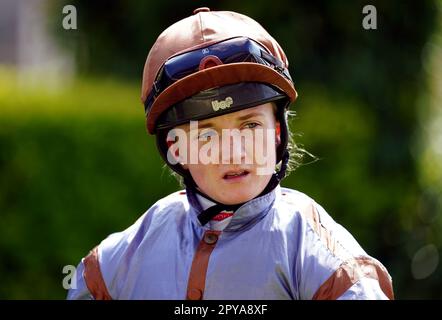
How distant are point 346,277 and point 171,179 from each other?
134 inches

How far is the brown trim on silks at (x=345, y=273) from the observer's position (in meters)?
2.61

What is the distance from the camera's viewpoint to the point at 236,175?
111 inches

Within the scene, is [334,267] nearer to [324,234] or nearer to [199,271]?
[324,234]

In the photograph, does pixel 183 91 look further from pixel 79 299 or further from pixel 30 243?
pixel 30 243

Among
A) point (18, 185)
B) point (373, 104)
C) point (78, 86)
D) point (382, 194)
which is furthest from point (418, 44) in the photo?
point (18, 185)

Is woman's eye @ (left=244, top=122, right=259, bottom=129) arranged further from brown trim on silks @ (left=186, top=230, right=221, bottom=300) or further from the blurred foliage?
the blurred foliage

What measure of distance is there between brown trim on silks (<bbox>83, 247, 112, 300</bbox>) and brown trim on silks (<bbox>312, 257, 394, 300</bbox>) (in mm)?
689

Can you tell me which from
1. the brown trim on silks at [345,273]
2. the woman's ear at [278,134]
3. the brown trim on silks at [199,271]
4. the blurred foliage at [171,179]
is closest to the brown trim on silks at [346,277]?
the brown trim on silks at [345,273]

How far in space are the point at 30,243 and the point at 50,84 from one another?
4.57ft

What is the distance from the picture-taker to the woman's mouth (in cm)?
281

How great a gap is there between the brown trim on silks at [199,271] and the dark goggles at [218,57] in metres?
0.48

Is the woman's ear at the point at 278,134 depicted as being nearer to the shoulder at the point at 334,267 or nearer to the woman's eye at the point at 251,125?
the woman's eye at the point at 251,125

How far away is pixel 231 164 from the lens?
9.16 ft

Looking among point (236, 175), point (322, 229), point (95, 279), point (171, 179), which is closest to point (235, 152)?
point (236, 175)
